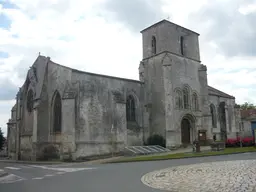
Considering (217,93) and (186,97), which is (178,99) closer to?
(186,97)

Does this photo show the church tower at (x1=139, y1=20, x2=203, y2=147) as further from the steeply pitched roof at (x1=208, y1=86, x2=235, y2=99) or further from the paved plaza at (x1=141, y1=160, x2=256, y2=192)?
the paved plaza at (x1=141, y1=160, x2=256, y2=192)

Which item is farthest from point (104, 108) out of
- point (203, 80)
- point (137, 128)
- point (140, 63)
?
point (203, 80)

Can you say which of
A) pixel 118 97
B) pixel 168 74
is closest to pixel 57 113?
pixel 118 97

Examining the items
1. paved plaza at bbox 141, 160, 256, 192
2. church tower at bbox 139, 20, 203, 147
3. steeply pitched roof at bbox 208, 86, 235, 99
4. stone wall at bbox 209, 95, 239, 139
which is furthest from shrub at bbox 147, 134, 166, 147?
paved plaza at bbox 141, 160, 256, 192

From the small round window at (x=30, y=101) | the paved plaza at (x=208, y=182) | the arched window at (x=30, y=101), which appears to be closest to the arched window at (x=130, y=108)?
the arched window at (x=30, y=101)

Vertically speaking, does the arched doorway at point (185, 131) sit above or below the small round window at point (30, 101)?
below

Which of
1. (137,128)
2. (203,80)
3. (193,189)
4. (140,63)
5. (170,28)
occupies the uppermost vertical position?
(170,28)

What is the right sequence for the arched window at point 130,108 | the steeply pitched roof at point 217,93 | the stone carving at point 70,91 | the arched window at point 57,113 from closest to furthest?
the stone carving at point 70,91
the arched window at point 57,113
the arched window at point 130,108
the steeply pitched roof at point 217,93

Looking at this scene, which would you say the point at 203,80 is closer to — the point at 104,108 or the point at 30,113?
the point at 104,108

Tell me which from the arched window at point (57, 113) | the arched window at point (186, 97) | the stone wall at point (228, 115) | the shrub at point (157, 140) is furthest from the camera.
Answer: the stone wall at point (228, 115)

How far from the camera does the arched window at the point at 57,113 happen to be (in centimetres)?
2879

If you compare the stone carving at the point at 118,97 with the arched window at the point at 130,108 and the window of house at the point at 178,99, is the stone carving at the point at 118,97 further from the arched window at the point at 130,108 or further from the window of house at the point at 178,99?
the window of house at the point at 178,99

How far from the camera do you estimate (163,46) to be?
33.1 m

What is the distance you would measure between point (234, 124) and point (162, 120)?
16.3m
